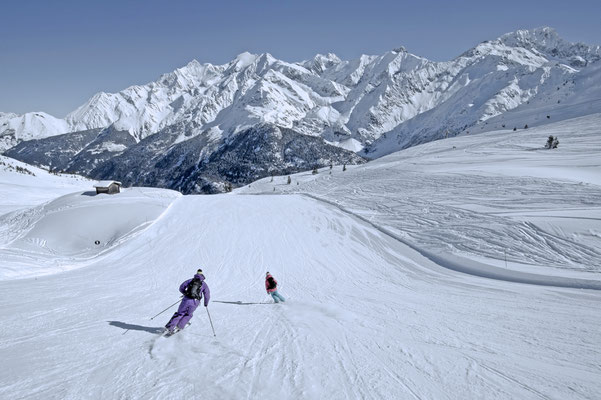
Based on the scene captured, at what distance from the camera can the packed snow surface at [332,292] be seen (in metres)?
6.84

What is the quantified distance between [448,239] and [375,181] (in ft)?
62.3

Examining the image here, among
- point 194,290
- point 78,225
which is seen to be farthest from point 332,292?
point 78,225

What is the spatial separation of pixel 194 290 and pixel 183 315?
0.73 meters

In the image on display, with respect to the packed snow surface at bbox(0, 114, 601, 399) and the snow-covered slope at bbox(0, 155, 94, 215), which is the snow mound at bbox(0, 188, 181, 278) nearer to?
the packed snow surface at bbox(0, 114, 601, 399)

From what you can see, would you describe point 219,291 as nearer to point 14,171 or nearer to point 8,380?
point 8,380

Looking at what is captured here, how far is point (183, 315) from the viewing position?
371 inches

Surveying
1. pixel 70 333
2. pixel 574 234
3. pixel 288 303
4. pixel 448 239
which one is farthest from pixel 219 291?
pixel 574 234

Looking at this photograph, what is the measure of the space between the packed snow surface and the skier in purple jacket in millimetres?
517

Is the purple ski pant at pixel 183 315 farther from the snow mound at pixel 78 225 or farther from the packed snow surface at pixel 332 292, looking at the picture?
the snow mound at pixel 78 225

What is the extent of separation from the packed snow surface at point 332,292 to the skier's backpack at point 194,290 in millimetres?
935

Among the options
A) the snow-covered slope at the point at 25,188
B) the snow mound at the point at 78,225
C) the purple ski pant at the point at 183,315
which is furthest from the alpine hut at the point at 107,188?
the purple ski pant at the point at 183,315

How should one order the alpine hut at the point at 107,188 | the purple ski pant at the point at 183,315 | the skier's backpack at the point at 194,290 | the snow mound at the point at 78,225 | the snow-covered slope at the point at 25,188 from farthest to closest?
the snow-covered slope at the point at 25,188 < the alpine hut at the point at 107,188 < the snow mound at the point at 78,225 < the skier's backpack at the point at 194,290 < the purple ski pant at the point at 183,315

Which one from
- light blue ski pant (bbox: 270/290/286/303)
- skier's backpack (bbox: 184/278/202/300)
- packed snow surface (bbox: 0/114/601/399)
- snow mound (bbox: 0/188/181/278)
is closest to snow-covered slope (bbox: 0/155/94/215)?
snow mound (bbox: 0/188/181/278)

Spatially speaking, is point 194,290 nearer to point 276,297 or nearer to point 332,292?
point 276,297
